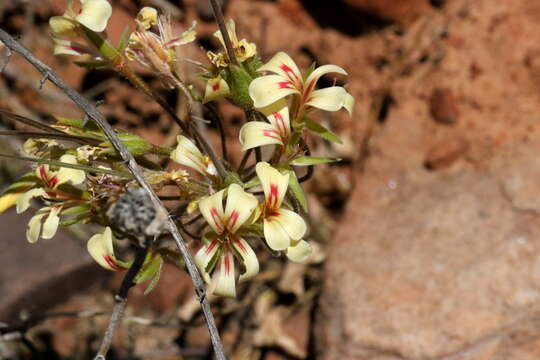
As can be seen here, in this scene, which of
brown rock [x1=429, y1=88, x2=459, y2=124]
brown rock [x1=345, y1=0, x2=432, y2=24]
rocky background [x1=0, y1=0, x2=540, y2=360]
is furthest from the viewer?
brown rock [x1=345, y1=0, x2=432, y2=24]

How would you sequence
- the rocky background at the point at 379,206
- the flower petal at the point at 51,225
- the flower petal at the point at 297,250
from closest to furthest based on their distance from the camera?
1. the flower petal at the point at 297,250
2. the flower petal at the point at 51,225
3. the rocky background at the point at 379,206

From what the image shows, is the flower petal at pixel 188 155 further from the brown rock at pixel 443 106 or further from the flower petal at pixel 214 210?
the brown rock at pixel 443 106

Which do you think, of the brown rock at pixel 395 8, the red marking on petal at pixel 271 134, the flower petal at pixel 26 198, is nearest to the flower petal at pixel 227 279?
the red marking on petal at pixel 271 134

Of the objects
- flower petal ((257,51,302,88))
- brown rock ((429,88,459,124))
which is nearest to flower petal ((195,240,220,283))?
flower petal ((257,51,302,88))

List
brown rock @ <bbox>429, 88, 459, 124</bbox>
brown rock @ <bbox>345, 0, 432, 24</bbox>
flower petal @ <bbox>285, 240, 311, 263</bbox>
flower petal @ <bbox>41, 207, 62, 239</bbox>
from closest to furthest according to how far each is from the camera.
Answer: flower petal @ <bbox>285, 240, 311, 263</bbox>, flower petal @ <bbox>41, 207, 62, 239</bbox>, brown rock @ <bbox>429, 88, 459, 124</bbox>, brown rock @ <bbox>345, 0, 432, 24</bbox>

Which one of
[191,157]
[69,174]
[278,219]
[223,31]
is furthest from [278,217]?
[69,174]

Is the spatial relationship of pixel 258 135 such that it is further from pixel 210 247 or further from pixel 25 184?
pixel 25 184

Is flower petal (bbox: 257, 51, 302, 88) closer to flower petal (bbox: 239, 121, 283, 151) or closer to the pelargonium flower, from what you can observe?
flower petal (bbox: 239, 121, 283, 151)
